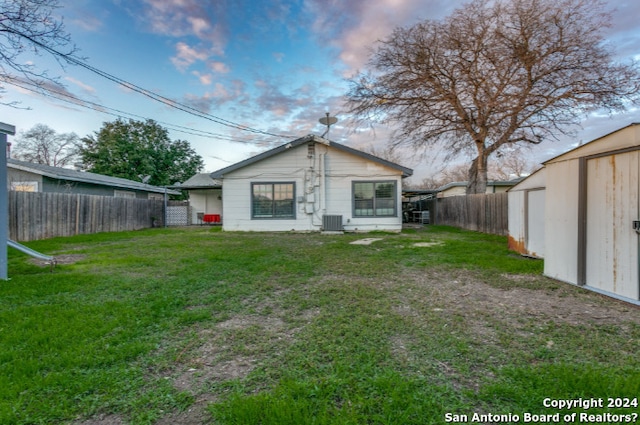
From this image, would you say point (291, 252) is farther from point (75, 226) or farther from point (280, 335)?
point (75, 226)

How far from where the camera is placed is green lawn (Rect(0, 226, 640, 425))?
183 centimetres

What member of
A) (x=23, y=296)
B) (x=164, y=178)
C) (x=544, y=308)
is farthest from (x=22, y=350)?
(x=164, y=178)

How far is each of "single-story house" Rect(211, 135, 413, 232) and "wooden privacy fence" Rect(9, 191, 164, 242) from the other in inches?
205

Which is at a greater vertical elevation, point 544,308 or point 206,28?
point 206,28

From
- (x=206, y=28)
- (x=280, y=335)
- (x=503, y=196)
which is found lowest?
(x=280, y=335)

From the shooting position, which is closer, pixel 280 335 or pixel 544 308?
pixel 280 335

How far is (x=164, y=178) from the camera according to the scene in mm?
29703

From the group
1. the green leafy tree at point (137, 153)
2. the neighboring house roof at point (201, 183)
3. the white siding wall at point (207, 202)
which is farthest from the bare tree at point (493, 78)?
the green leafy tree at point (137, 153)

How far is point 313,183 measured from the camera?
12.6m

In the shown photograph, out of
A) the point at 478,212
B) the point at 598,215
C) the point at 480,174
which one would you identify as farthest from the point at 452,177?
the point at 598,215

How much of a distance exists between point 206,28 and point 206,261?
9.55 m

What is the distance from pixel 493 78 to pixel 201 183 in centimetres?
1779

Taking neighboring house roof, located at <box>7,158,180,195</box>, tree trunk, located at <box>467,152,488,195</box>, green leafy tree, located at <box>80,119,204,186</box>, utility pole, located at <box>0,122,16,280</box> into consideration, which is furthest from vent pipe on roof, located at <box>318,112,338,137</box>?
green leafy tree, located at <box>80,119,204,186</box>

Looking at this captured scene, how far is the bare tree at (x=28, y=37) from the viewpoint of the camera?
5402mm
